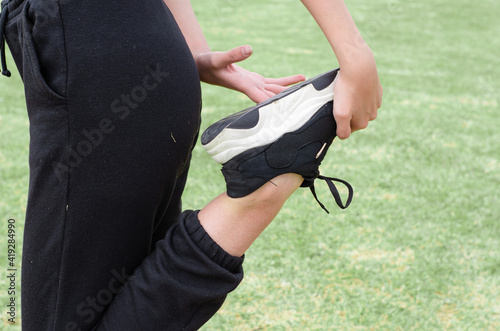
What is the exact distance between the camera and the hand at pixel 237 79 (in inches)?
44.8

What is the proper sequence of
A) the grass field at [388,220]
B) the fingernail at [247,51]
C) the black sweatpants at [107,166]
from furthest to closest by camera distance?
the grass field at [388,220] → the fingernail at [247,51] → the black sweatpants at [107,166]

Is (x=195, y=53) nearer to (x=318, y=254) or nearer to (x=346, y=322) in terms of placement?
(x=346, y=322)

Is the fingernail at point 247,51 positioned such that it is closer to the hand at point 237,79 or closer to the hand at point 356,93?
the hand at point 237,79

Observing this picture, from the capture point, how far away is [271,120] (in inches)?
36.3

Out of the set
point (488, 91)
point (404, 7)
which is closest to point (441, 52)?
point (488, 91)

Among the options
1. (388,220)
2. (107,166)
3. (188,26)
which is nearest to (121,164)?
(107,166)

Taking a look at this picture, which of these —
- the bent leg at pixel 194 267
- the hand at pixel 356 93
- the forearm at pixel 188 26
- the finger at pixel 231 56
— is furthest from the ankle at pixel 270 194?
the forearm at pixel 188 26

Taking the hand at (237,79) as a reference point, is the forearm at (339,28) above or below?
above

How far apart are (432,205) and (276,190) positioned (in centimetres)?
180

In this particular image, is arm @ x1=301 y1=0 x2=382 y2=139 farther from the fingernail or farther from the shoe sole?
the fingernail

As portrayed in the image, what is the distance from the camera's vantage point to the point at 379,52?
240 inches

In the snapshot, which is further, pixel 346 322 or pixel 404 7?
pixel 404 7

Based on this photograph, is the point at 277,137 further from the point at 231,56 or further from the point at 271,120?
the point at 231,56

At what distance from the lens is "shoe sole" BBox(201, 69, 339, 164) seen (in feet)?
2.98
